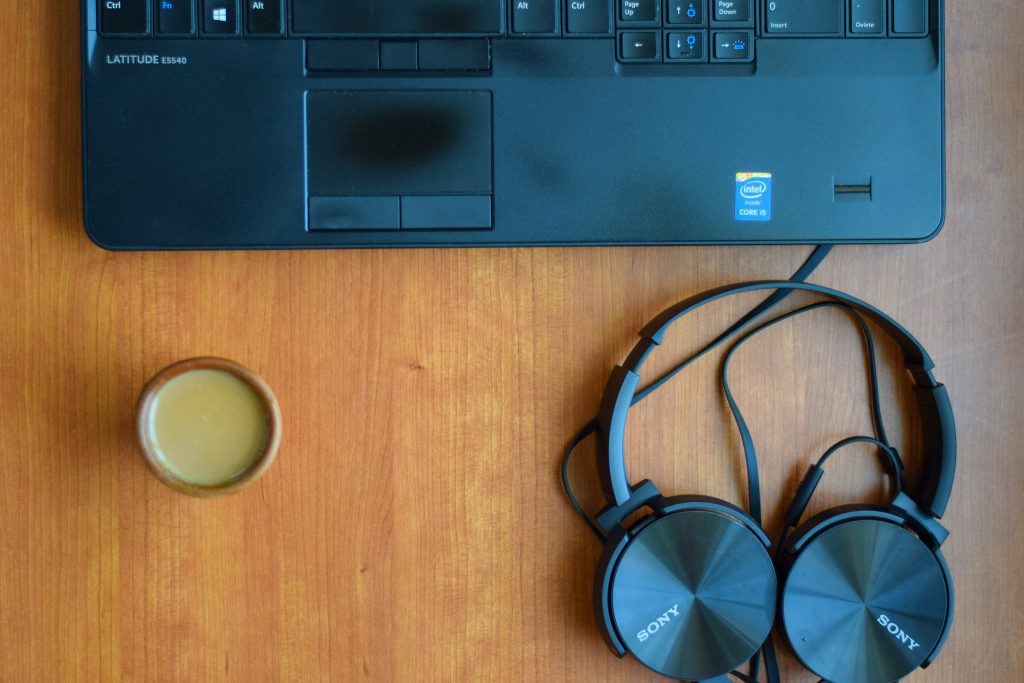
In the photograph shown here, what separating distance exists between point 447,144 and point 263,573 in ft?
0.97

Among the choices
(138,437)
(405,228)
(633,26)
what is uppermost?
(633,26)

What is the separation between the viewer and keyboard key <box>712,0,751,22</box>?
47 centimetres

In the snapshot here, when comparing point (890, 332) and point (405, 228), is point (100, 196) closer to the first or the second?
point (405, 228)

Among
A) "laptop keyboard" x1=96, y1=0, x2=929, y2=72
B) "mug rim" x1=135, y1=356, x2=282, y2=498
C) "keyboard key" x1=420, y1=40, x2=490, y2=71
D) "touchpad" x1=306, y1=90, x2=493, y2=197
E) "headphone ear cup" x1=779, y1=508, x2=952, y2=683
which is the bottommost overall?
"headphone ear cup" x1=779, y1=508, x2=952, y2=683

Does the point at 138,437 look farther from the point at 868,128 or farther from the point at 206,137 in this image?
the point at 868,128

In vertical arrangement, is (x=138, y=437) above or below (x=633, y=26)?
below

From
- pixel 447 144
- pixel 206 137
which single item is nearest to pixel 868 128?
pixel 447 144

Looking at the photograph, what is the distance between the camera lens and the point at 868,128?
0.47 metres

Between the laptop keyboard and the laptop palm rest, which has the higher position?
the laptop keyboard

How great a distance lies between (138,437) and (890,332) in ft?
1.52

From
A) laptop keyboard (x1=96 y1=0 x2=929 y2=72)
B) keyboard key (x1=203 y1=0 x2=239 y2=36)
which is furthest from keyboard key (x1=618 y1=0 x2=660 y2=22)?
keyboard key (x1=203 y1=0 x2=239 y2=36)

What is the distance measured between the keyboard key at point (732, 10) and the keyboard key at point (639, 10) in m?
0.04

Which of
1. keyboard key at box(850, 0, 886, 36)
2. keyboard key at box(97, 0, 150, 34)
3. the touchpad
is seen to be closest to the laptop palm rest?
the touchpad

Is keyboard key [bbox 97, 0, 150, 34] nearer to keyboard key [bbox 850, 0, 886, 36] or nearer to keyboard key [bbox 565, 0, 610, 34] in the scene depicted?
keyboard key [bbox 565, 0, 610, 34]
